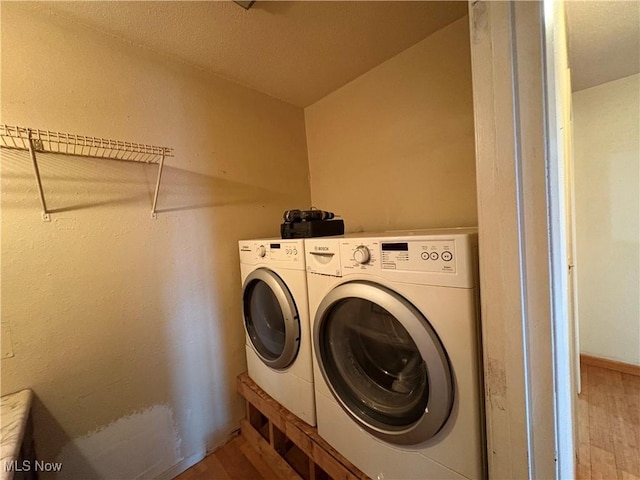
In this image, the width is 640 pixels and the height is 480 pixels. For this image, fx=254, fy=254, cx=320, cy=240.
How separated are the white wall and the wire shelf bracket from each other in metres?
2.94

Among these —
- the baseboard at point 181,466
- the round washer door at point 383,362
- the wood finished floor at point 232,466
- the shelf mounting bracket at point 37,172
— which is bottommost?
the wood finished floor at point 232,466

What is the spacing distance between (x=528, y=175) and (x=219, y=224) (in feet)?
4.50

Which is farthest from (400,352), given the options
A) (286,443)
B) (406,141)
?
(406,141)

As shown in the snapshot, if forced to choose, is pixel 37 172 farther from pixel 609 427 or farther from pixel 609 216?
pixel 609 216

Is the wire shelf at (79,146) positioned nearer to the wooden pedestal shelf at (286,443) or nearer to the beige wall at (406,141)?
the beige wall at (406,141)

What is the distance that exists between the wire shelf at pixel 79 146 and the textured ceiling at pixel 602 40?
2044 millimetres

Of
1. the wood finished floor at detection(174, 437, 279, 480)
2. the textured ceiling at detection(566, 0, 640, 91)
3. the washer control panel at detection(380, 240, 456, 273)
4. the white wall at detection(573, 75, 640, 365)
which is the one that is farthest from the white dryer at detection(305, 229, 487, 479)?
the white wall at detection(573, 75, 640, 365)

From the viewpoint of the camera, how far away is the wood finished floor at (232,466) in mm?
1224

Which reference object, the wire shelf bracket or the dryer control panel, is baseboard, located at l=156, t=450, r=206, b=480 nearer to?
the dryer control panel

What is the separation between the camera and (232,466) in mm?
1277

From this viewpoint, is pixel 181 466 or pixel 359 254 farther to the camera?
pixel 181 466

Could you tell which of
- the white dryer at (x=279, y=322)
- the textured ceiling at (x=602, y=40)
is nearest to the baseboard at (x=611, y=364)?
the textured ceiling at (x=602, y=40)

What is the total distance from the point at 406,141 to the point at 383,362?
114 centimetres

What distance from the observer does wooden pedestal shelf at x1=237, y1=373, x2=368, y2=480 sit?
94 cm
